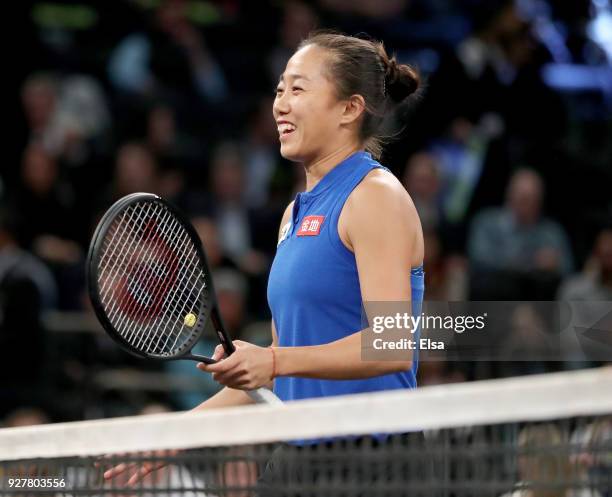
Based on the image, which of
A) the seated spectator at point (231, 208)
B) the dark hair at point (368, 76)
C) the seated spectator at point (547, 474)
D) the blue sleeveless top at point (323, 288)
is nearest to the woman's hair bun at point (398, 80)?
the dark hair at point (368, 76)

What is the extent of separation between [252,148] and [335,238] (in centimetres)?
610

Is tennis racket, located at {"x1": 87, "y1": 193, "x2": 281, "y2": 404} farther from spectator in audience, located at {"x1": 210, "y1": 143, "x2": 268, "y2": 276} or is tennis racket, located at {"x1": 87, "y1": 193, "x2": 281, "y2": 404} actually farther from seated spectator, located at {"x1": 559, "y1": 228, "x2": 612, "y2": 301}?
spectator in audience, located at {"x1": 210, "y1": 143, "x2": 268, "y2": 276}

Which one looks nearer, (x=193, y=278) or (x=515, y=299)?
(x=193, y=278)

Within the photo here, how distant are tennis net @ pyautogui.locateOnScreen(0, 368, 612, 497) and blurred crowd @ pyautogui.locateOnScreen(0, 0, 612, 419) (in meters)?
3.96

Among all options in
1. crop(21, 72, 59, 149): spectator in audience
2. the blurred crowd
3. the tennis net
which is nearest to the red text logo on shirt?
the tennis net

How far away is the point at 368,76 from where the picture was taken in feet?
11.4

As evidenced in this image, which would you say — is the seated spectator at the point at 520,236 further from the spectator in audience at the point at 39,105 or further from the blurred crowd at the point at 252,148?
the spectator in audience at the point at 39,105

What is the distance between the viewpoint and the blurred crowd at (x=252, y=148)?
7465 mm

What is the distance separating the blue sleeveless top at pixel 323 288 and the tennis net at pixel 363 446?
0.18 meters

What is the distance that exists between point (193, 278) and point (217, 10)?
23.1ft

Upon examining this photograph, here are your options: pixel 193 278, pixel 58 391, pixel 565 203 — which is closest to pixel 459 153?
pixel 565 203

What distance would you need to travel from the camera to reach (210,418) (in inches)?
112

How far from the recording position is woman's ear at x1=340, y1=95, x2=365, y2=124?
3.40 metres

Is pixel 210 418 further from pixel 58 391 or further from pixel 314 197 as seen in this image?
pixel 58 391
